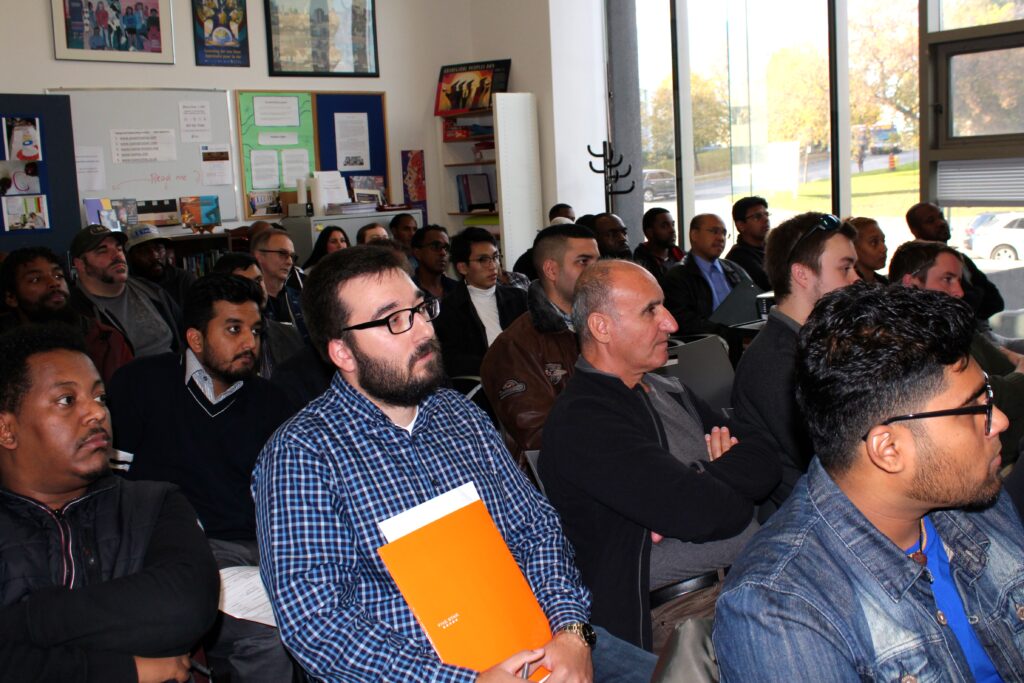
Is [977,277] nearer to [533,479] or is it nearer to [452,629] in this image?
[533,479]

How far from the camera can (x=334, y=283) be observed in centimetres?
202

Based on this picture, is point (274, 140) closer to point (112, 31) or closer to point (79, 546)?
point (112, 31)

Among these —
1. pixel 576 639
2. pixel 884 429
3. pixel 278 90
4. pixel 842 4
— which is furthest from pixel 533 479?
pixel 278 90

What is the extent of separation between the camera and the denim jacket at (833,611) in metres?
1.28

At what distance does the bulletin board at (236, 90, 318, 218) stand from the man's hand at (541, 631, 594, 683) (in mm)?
7405

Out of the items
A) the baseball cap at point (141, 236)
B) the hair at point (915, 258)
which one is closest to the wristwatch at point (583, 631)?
the hair at point (915, 258)

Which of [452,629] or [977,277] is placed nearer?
[452,629]

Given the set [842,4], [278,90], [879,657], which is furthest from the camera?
[278,90]

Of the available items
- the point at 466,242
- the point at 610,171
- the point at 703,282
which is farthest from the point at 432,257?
the point at 610,171

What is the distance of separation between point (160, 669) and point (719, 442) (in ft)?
4.54

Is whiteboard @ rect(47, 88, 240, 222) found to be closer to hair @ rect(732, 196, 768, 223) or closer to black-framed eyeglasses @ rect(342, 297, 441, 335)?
hair @ rect(732, 196, 768, 223)

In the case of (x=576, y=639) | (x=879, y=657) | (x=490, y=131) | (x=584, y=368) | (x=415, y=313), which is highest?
(x=490, y=131)

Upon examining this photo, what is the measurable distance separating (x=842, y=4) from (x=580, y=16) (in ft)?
8.78

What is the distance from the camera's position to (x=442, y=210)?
32.0 feet
